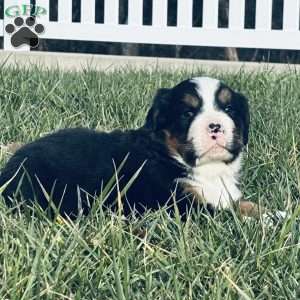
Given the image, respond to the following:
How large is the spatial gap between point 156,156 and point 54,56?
500cm

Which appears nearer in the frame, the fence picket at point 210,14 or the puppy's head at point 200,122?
the puppy's head at point 200,122

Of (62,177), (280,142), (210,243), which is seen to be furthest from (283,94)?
(210,243)

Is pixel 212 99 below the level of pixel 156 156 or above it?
above

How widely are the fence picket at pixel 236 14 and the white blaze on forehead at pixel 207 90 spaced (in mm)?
5541

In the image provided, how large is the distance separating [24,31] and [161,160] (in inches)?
233

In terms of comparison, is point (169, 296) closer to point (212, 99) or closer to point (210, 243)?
point (210, 243)

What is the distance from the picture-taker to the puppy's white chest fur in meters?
3.74

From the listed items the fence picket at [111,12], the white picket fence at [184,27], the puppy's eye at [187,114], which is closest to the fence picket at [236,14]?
the white picket fence at [184,27]

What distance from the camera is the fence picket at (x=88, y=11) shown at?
9.27 metres

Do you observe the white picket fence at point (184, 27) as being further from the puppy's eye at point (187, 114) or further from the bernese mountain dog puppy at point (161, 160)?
Result: the puppy's eye at point (187, 114)

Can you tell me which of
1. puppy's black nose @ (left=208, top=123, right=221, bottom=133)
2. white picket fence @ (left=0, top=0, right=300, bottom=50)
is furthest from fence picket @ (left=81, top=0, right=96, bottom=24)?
puppy's black nose @ (left=208, top=123, right=221, bottom=133)

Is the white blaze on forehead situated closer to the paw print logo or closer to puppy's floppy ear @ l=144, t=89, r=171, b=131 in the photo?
puppy's floppy ear @ l=144, t=89, r=171, b=131

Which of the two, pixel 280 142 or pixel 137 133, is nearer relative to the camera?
pixel 137 133

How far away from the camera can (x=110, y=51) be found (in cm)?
1217
